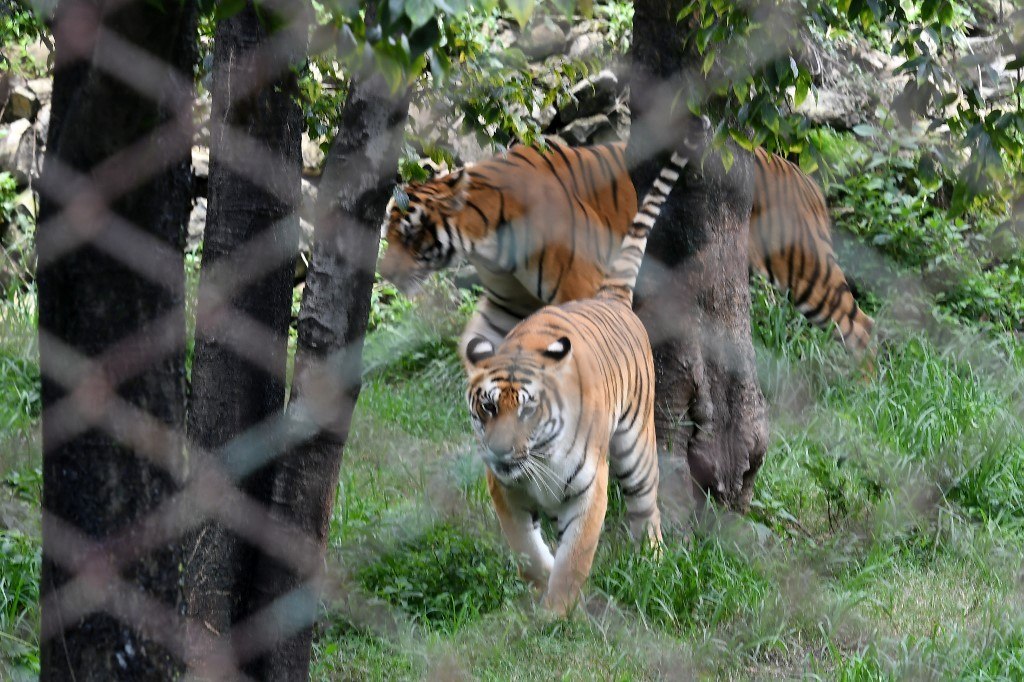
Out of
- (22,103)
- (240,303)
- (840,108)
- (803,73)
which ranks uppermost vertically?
(803,73)

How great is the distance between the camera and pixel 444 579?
299cm

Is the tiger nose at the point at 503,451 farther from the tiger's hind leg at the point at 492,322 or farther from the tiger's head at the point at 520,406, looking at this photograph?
the tiger's hind leg at the point at 492,322

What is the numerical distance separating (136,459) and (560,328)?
6.55 feet

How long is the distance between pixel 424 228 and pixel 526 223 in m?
0.36

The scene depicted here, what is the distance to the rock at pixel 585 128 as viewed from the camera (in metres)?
5.83

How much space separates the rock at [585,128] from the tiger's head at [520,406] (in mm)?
2860

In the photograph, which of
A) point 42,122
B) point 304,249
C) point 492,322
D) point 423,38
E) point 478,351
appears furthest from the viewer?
point 42,122

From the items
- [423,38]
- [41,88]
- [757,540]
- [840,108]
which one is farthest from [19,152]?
[423,38]

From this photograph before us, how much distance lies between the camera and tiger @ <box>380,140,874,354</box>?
163 inches

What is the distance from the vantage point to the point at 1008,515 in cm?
355

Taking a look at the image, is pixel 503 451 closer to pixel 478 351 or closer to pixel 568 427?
pixel 568 427

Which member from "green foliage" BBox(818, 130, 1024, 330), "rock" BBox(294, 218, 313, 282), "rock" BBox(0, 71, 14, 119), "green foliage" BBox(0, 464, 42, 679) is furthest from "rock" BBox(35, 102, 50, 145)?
→ "green foliage" BBox(818, 130, 1024, 330)

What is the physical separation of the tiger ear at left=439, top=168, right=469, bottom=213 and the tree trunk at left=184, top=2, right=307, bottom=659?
1.80 metres

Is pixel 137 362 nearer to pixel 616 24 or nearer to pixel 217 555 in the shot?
pixel 217 555
